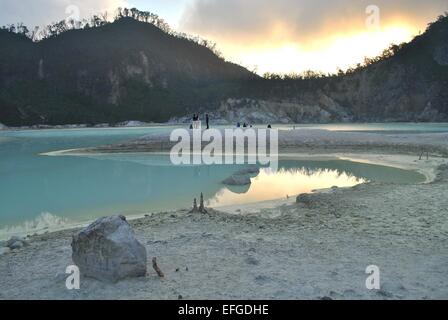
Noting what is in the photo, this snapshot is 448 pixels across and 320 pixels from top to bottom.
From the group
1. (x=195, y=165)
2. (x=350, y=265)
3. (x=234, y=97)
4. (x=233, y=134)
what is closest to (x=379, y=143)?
(x=233, y=134)

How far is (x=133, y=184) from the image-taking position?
19.1 m

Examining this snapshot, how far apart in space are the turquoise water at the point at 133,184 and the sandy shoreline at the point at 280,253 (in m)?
2.79

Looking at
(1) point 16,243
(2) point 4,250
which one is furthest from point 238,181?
(2) point 4,250

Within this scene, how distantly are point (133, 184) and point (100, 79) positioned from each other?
117 metres

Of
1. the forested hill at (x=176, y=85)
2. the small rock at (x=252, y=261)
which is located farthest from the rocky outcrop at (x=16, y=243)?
the forested hill at (x=176, y=85)

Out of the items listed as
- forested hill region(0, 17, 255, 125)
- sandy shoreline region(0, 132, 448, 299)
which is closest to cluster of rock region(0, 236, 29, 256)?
sandy shoreline region(0, 132, 448, 299)

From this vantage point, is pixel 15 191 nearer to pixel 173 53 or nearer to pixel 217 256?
pixel 217 256

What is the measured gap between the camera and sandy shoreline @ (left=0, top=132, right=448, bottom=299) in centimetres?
609

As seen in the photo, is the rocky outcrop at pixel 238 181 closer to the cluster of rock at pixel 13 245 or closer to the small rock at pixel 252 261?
the cluster of rock at pixel 13 245

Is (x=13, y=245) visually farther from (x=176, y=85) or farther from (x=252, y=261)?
(x=176, y=85)

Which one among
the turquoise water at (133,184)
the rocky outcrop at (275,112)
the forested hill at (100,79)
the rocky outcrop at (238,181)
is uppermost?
the forested hill at (100,79)

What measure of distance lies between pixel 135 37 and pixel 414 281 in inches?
6045

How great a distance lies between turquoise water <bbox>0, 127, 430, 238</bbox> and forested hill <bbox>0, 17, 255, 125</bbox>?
90237mm

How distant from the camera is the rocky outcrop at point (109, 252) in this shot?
638 centimetres
